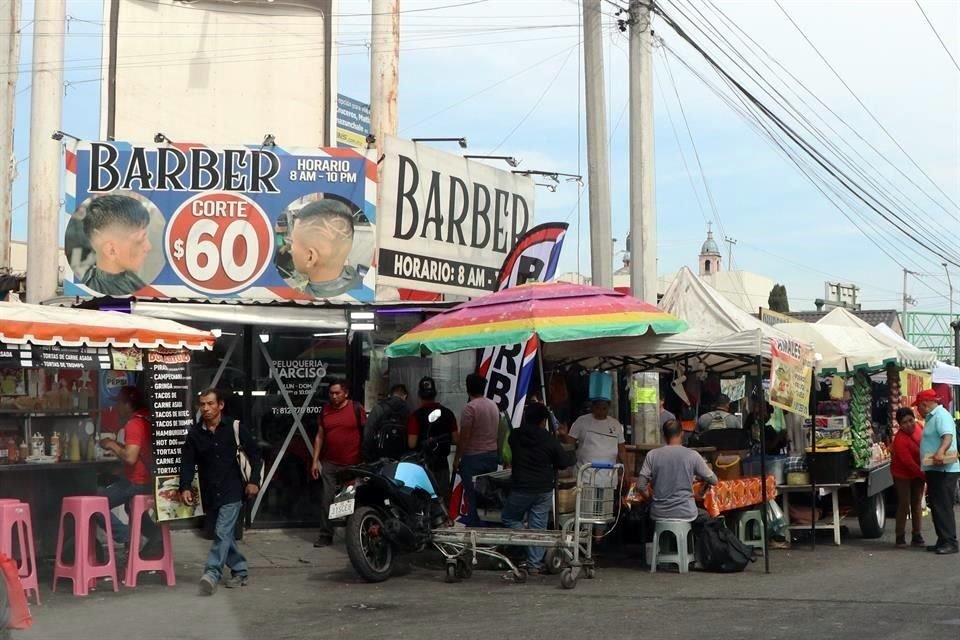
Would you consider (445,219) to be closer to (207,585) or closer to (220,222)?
(220,222)

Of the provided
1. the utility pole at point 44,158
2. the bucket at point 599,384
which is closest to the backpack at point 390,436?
the bucket at point 599,384

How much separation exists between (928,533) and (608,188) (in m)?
6.36

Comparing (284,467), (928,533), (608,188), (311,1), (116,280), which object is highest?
(311,1)

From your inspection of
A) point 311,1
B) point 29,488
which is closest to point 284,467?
point 29,488

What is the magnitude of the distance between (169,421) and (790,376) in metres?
6.45

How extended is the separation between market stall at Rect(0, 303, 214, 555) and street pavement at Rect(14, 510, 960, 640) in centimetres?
123

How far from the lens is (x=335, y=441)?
1386 centimetres

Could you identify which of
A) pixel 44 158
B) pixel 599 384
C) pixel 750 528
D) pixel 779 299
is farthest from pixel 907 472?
pixel 779 299

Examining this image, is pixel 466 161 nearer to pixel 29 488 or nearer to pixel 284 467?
pixel 284 467

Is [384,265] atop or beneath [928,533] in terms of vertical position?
atop

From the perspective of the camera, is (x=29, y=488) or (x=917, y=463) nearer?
(x=29, y=488)

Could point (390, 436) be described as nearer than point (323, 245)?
Yes

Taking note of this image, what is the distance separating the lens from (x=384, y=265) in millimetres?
15664

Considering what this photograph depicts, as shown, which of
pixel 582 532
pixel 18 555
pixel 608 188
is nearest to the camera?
pixel 18 555
